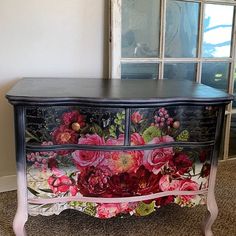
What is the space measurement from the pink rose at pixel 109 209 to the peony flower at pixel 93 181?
59 millimetres

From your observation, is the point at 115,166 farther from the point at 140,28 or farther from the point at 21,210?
the point at 140,28

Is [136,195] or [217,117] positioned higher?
[217,117]

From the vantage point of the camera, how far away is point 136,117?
1342 millimetres

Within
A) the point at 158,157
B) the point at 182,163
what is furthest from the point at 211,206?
the point at 158,157

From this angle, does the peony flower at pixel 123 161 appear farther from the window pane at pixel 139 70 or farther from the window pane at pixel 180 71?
the window pane at pixel 180 71

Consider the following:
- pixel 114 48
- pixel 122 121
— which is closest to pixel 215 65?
pixel 114 48

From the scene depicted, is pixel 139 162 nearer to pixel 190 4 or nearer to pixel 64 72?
pixel 64 72

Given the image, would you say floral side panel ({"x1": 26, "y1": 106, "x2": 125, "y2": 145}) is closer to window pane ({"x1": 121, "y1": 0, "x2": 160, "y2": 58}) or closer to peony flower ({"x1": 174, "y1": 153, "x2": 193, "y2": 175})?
peony flower ({"x1": 174, "y1": 153, "x2": 193, "y2": 175})

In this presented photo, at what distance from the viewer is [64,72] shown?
6.23 ft

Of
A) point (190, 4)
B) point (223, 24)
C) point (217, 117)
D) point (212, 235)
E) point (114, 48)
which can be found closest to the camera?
point (217, 117)

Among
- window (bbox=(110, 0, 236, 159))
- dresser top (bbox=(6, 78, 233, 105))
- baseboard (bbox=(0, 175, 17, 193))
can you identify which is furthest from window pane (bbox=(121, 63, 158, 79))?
baseboard (bbox=(0, 175, 17, 193))

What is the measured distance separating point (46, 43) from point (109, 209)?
99cm

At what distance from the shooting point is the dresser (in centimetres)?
131

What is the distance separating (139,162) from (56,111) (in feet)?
1.37
